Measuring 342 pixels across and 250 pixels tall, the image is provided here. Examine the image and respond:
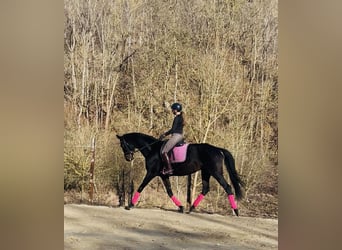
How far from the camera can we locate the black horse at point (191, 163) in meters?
3.69

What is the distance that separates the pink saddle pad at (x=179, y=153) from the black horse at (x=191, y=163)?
3 centimetres

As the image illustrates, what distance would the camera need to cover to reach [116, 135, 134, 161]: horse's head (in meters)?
3.78

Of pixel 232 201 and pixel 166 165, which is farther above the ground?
pixel 166 165

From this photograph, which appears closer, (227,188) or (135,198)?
(227,188)

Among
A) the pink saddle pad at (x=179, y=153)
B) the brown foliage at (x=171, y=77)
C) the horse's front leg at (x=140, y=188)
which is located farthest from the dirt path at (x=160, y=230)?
the pink saddle pad at (x=179, y=153)

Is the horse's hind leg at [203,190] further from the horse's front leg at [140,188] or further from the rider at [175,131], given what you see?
the horse's front leg at [140,188]

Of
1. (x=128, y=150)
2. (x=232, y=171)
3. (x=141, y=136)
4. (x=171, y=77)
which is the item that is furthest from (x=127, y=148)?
(x=232, y=171)

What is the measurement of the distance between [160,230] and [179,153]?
2.32ft

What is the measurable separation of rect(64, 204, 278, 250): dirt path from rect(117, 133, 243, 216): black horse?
0.40ft

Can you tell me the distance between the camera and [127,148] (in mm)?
3787

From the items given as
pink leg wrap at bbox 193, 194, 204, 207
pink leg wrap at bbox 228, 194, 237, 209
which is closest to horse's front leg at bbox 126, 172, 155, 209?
pink leg wrap at bbox 193, 194, 204, 207

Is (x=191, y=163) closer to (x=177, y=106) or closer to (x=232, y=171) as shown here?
(x=232, y=171)

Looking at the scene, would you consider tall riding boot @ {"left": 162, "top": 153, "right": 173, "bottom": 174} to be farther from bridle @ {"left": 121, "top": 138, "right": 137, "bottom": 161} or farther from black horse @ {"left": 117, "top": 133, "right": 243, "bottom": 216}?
bridle @ {"left": 121, "top": 138, "right": 137, "bottom": 161}
